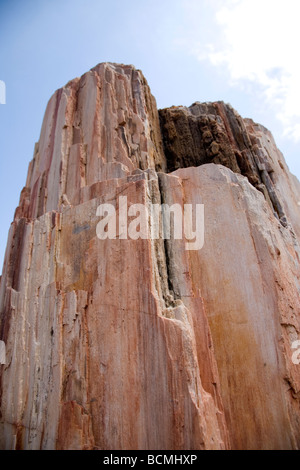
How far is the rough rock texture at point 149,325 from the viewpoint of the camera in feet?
18.4

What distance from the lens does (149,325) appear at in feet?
19.8

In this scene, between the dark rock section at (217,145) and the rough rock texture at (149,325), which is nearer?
the rough rock texture at (149,325)

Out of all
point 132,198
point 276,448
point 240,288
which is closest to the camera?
point 276,448

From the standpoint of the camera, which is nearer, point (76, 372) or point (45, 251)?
point (76, 372)

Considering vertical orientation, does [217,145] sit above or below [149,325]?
above

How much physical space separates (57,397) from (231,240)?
170 inches

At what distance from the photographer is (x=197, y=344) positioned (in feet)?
20.5

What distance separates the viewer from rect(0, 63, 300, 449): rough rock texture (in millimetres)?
5605

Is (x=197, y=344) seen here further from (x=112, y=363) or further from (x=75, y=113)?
(x=75, y=113)

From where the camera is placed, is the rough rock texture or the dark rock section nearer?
the rough rock texture

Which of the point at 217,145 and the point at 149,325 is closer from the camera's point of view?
the point at 149,325

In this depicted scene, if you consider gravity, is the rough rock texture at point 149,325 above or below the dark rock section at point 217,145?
below

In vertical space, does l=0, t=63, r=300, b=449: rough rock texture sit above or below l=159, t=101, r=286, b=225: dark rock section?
below
